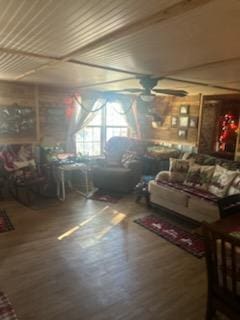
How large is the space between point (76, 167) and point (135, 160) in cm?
127

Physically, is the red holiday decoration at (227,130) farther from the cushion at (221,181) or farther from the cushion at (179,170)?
the cushion at (221,181)

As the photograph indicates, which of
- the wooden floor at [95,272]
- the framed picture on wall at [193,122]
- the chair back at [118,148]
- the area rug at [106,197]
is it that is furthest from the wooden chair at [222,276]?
the framed picture on wall at [193,122]

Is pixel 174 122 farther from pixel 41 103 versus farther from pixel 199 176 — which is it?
pixel 41 103

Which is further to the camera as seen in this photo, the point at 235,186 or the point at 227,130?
the point at 227,130

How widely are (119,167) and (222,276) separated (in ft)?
12.8

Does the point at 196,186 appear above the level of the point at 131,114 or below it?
below

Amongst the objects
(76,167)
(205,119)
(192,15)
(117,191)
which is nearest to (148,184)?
(117,191)

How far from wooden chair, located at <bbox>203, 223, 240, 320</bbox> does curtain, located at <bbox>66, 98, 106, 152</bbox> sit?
4.75 metres

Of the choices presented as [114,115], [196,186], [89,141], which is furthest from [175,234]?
[114,115]

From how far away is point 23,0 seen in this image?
1383mm

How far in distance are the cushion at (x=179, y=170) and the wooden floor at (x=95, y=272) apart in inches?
45.0

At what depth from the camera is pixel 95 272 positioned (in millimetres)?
2760

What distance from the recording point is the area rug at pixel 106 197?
16.5ft

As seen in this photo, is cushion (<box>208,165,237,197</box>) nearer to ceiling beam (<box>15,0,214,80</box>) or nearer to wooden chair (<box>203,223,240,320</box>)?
wooden chair (<box>203,223,240,320</box>)
